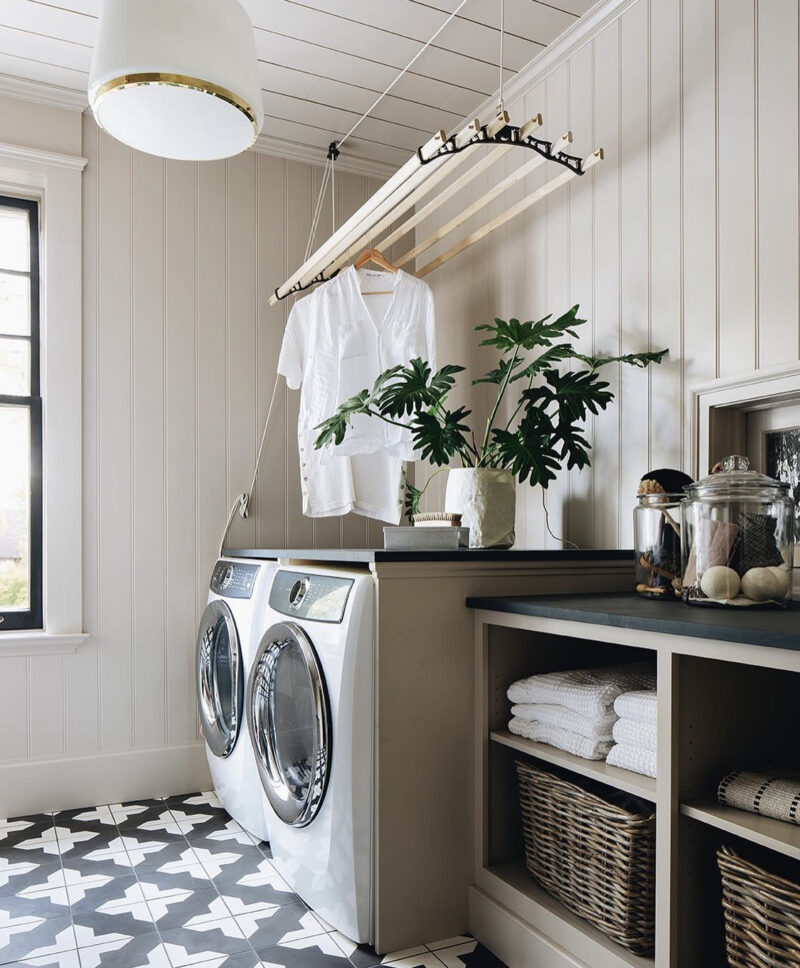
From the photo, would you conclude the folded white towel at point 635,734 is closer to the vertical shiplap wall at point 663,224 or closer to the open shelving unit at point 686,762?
the open shelving unit at point 686,762

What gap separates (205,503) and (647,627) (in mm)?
2001

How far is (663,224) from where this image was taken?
2.09 m

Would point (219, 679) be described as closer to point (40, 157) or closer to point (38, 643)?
point (38, 643)

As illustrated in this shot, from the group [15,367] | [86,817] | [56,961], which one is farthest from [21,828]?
[15,367]

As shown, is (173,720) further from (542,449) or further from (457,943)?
(542,449)

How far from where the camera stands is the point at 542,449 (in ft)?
7.14

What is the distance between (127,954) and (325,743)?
0.61 meters

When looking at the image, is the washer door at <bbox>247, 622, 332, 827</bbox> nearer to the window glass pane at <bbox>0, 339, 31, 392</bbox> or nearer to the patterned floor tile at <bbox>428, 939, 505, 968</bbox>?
the patterned floor tile at <bbox>428, 939, 505, 968</bbox>

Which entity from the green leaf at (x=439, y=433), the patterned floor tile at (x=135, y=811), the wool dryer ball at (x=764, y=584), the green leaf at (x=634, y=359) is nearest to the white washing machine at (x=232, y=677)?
the patterned floor tile at (x=135, y=811)

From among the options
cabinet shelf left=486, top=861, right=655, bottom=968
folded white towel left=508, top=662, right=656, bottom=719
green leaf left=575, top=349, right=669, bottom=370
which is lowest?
cabinet shelf left=486, top=861, right=655, bottom=968

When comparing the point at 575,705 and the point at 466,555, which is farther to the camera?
the point at 466,555

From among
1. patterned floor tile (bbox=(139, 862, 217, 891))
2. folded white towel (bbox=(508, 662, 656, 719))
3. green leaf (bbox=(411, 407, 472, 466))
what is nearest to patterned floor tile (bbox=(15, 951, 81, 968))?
patterned floor tile (bbox=(139, 862, 217, 891))

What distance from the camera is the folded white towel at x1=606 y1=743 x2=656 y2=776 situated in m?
1.43

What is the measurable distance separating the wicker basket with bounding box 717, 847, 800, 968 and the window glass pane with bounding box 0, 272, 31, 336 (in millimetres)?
2688
